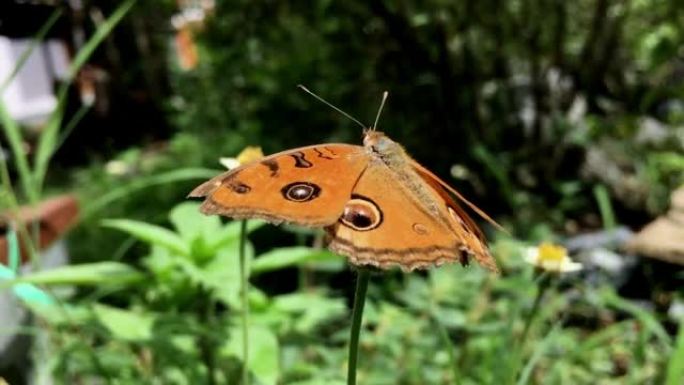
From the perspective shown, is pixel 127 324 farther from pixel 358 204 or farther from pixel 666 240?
pixel 666 240

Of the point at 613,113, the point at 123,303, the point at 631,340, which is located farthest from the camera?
the point at 613,113

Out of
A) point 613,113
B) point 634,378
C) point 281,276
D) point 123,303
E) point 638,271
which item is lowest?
point 123,303

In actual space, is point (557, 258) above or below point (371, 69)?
below

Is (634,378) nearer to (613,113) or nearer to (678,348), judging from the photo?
(678,348)

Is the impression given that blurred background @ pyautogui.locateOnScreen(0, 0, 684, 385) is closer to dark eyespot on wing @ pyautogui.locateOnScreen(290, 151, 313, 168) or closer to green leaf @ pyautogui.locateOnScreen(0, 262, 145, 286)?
green leaf @ pyautogui.locateOnScreen(0, 262, 145, 286)

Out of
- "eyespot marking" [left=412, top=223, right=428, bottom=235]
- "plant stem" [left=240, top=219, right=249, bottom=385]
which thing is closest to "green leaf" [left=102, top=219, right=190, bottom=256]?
"plant stem" [left=240, top=219, right=249, bottom=385]

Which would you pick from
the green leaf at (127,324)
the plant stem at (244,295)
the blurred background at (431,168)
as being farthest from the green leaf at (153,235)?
the plant stem at (244,295)

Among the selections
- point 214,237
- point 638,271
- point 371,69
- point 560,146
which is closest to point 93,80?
point 371,69
